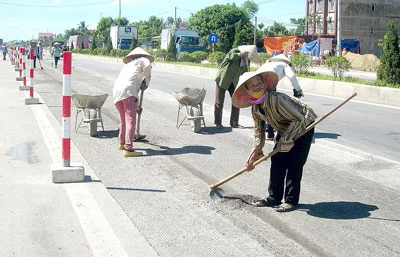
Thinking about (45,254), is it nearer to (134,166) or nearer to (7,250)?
(7,250)

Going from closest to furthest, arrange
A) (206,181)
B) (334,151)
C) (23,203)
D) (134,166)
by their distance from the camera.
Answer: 1. (23,203)
2. (206,181)
3. (134,166)
4. (334,151)

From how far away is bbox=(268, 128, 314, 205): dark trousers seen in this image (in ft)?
18.5

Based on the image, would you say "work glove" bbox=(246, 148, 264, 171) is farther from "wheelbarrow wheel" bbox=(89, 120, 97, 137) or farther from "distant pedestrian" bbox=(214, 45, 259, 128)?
"distant pedestrian" bbox=(214, 45, 259, 128)

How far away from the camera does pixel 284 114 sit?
209 inches

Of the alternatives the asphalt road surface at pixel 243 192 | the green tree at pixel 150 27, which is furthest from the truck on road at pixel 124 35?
the green tree at pixel 150 27

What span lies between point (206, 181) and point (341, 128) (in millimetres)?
5739

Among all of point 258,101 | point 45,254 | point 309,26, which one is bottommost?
point 45,254

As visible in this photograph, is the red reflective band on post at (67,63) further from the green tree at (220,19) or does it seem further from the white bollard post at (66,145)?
the green tree at (220,19)

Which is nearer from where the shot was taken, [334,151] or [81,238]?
[81,238]

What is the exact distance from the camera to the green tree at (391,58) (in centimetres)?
1834

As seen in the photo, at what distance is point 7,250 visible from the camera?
4.49 m

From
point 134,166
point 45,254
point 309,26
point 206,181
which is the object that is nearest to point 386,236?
point 206,181

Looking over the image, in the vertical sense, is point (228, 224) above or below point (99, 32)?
below

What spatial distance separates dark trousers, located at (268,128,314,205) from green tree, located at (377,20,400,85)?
13.8 m
